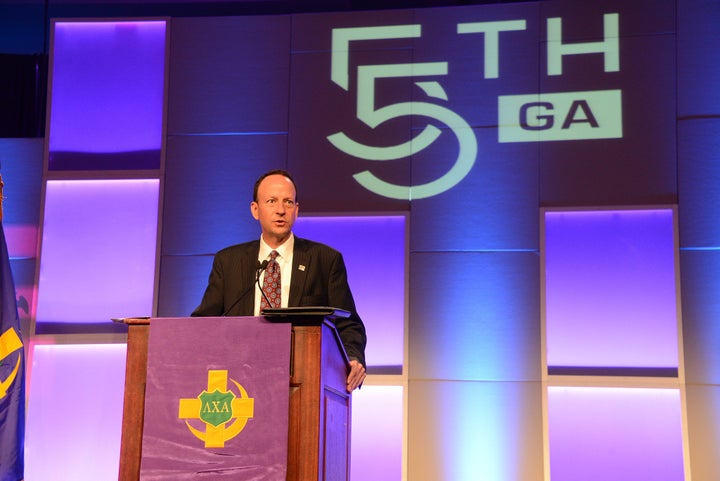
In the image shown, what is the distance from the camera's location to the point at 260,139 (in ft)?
17.7

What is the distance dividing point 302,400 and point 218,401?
0.73ft

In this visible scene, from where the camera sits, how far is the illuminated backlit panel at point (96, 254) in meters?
5.28

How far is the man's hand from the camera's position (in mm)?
2861

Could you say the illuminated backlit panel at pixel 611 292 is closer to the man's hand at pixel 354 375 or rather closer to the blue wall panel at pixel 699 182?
the blue wall panel at pixel 699 182

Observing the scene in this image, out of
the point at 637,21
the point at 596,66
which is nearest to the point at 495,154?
the point at 596,66

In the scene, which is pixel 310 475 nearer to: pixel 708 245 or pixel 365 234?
pixel 365 234

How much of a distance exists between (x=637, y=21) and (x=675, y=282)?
149 cm

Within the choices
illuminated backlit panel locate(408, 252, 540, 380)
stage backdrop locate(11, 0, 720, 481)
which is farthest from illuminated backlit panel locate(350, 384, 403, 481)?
illuminated backlit panel locate(408, 252, 540, 380)

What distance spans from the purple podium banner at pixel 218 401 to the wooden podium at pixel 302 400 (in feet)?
0.15

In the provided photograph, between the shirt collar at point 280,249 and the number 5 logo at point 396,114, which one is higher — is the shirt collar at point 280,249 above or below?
below

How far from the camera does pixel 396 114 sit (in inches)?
208

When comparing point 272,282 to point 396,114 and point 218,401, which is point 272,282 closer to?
point 218,401

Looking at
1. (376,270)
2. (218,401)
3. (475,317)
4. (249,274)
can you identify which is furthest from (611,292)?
(218,401)

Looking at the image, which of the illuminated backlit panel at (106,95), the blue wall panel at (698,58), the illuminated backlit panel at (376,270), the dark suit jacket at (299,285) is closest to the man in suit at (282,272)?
the dark suit jacket at (299,285)
